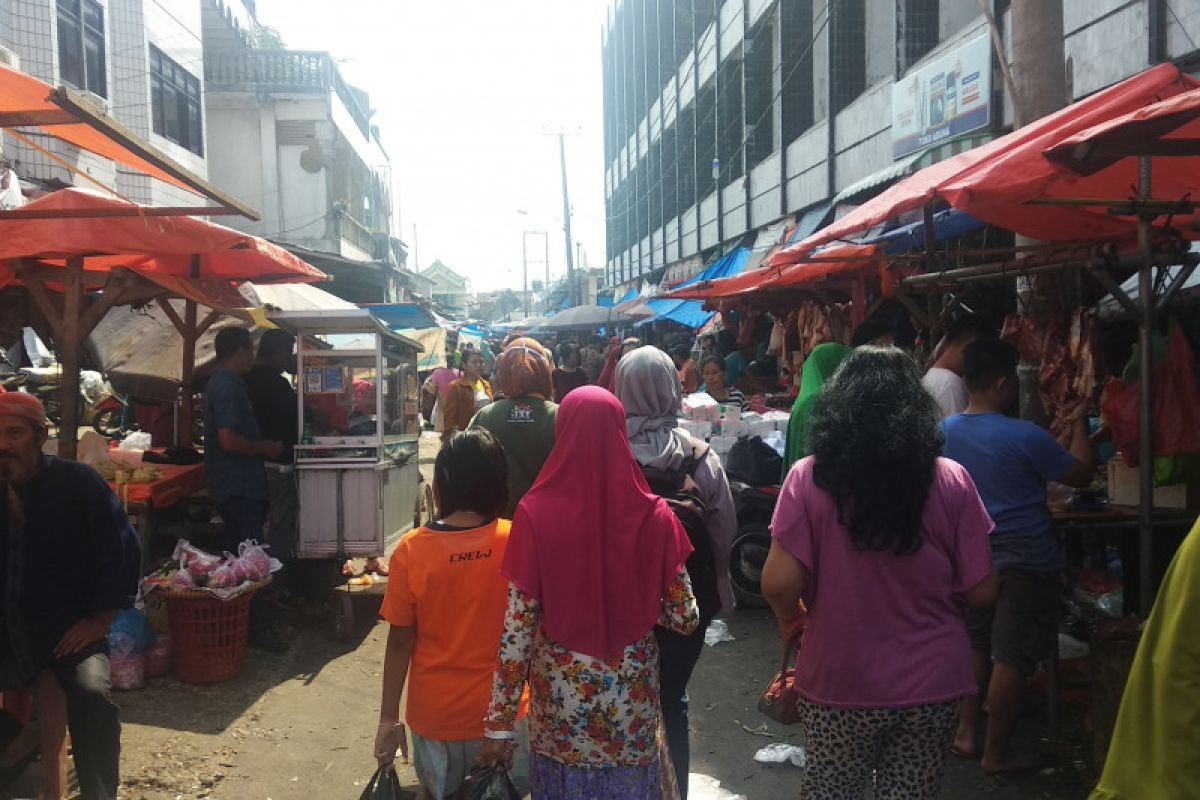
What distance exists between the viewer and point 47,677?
144 inches

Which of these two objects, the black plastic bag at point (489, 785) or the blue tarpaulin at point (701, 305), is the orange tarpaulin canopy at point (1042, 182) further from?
the blue tarpaulin at point (701, 305)

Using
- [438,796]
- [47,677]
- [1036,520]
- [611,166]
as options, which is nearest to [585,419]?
[438,796]

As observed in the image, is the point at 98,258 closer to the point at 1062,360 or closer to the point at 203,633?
the point at 203,633

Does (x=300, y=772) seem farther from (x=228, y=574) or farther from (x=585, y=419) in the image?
(x=585, y=419)

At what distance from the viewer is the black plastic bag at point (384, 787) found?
2.63m

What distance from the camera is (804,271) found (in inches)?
367

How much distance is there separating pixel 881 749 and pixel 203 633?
4133mm

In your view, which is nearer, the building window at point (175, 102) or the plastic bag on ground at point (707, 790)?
the plastic bag on ground at point (707, 790)

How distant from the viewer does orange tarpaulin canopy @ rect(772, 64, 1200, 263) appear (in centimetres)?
370

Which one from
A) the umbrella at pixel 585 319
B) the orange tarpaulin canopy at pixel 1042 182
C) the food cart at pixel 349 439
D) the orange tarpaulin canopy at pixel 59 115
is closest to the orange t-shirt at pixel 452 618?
the orange tarpaulin canopy at pixel 59 115

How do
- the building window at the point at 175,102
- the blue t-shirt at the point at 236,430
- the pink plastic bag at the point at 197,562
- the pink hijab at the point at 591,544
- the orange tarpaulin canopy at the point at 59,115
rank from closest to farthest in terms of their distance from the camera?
the pink hijab at the point at 591,544
the orange tarpaulin canopy at the point at 59,115
the pink plastic bag at the point at 197,562
the blue t-shirt at the point at 236,430
the building window at the point at 175,102

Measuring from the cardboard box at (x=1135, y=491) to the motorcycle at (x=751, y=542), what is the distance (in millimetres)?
2395

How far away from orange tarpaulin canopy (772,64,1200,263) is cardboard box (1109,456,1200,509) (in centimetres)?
130

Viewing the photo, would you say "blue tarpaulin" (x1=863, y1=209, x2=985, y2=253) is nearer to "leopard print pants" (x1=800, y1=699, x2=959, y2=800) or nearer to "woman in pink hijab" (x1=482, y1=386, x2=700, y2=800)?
"leopard print pants" (x1=800, y1=699, x2=959, y2=800)
